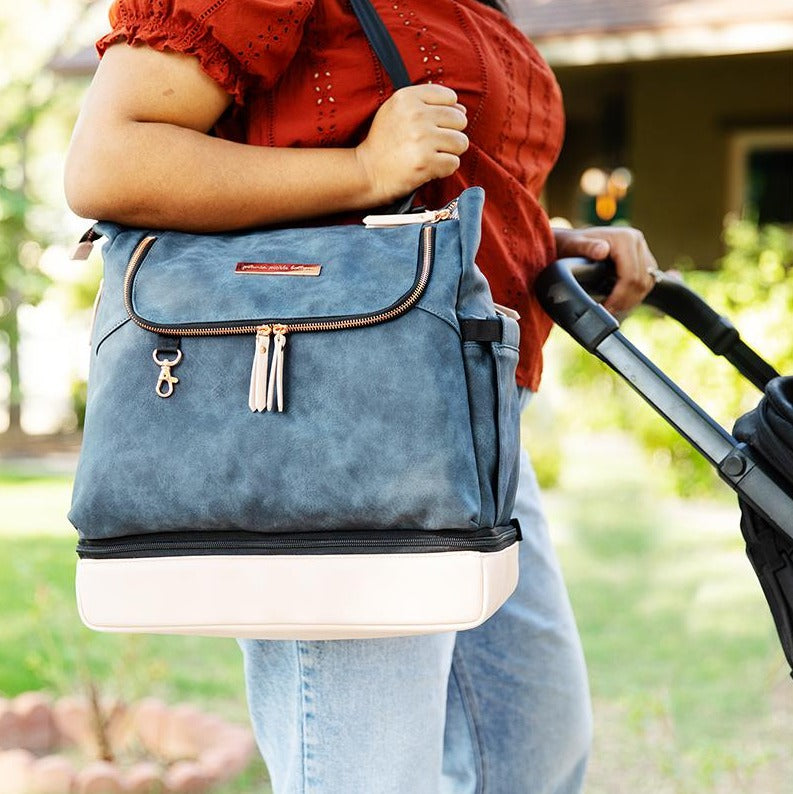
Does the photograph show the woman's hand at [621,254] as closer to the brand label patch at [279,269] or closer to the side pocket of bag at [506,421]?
the side pocket of bag at [506,421]

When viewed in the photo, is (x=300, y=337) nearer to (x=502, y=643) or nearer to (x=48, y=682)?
(x=502, y=643)

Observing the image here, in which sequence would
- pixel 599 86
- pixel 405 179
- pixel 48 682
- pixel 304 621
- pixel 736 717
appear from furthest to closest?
pixel 599 86 < pixel 48 682 < pixel 736 717 < pixel 405 179 < pixel 304 621

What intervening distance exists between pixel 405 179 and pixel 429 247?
12 cm

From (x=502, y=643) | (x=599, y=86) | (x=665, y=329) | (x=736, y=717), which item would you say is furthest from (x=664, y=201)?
(x=502, y=643)

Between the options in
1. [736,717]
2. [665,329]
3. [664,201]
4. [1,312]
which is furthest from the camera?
[1,312]

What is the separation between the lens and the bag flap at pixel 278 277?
4.19 ft

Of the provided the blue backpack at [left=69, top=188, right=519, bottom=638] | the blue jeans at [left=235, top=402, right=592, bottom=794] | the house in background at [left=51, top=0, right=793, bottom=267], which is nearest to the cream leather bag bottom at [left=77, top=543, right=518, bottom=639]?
the blue backpack at [left=69, top=188, right=519, bottom=638]

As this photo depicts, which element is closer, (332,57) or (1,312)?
(332,57)

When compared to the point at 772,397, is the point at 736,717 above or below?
below

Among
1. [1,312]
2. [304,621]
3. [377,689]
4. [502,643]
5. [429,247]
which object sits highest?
[429,247]

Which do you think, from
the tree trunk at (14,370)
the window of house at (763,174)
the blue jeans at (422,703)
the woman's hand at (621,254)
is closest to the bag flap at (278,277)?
the blue jeans at (422,703)

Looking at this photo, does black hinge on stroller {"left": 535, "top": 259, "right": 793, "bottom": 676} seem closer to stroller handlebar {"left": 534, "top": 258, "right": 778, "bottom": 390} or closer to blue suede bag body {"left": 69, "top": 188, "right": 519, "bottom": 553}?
stroller handlebar {"left": 534, "top": 258, "right": 778, "bottom": 390}

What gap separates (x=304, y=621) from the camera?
1260mm

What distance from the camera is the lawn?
11.9 ft
